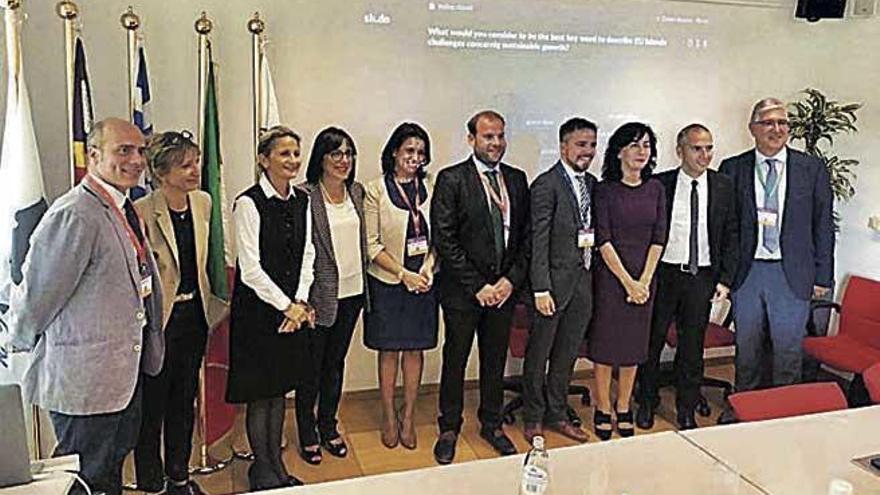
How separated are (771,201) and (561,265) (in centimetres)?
127

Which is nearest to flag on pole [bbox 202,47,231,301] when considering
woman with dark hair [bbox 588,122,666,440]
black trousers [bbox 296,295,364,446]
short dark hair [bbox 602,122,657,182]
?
black trousers [bbox 296,295,364,446]

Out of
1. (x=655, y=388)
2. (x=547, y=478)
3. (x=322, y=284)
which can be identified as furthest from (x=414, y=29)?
(x=547, y=478)

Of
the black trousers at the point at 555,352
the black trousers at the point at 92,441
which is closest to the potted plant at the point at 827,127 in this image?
the black trousers at the point at 555,352

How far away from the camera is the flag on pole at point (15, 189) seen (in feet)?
10.3

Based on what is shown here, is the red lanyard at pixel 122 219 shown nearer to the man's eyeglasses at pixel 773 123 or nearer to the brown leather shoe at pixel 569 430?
the brown leather shoe at pixel 569 430

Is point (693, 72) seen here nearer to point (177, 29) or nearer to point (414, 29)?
point (414, 29)

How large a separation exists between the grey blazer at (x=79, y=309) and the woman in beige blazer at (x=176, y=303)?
45cm

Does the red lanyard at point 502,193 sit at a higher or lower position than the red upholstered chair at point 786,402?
higher

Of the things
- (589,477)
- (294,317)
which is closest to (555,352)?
(294,317)

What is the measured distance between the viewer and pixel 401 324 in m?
3.98

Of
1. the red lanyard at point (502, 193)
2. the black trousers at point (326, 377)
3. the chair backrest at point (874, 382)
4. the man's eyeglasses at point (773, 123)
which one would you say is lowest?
the black trousers at point (326, 377)

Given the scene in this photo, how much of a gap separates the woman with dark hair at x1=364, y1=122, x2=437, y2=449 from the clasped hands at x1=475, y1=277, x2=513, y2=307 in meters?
0.26

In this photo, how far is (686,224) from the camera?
4.23m

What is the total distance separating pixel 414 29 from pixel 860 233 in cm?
327
